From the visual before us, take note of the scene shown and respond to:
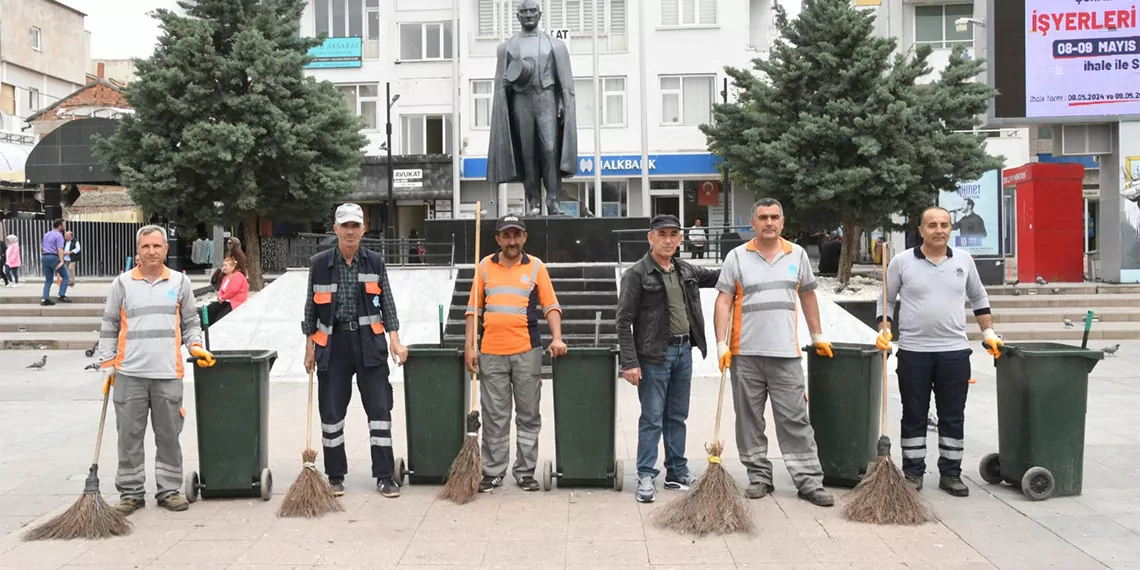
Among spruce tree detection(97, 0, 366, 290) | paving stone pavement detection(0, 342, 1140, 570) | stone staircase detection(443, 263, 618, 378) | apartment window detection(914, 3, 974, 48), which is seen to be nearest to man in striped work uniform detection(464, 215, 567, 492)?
paving stone pavement detection(0, 342, 1140, 570)

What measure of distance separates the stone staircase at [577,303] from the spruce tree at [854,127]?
535 cm

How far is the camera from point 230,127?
60.2 ft

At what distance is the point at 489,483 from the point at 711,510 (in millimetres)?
1688

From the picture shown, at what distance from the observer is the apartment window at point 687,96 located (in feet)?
109

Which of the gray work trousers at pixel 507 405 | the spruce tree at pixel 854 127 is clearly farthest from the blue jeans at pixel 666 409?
the spruce tree at pixel 854 127

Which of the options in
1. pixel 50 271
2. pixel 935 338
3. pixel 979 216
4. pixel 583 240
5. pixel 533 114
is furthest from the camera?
pixel 979 216

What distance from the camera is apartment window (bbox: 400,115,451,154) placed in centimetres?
3503

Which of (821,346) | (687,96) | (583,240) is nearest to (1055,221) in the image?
(583,240)

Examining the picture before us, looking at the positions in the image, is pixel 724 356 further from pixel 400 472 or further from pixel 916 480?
pixel 400 472

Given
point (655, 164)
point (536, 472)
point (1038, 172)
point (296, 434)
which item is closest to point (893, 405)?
point (536, 472)

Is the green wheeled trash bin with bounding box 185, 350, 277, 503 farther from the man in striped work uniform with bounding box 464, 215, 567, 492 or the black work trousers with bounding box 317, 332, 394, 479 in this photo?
the man in striped work uniform with bounding box 464, 215, 567, 492

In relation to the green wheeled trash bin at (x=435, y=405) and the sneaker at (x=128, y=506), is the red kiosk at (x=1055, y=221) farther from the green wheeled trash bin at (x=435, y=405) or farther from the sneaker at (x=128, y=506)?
the sneaker at (x=128, y=506)

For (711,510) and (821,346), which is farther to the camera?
(821,346)

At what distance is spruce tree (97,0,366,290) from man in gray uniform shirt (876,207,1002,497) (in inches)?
578
